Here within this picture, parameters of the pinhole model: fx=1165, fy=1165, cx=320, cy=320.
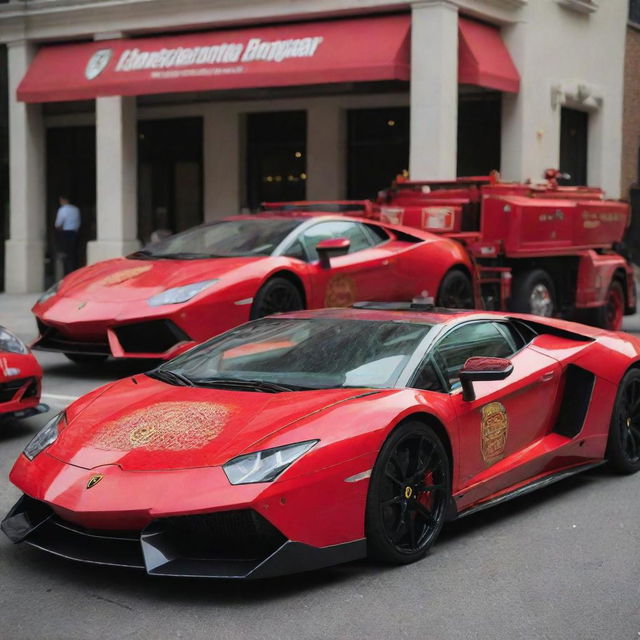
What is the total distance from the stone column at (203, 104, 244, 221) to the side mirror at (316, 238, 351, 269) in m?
13.1

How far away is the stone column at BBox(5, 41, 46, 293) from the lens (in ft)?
71.4

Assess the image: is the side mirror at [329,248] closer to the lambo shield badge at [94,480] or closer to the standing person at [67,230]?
the lambo shield badge at [94,480]

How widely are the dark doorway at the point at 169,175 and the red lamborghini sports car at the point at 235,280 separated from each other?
13.2 metres

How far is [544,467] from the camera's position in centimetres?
617

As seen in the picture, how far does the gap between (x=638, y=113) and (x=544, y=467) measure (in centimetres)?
2065

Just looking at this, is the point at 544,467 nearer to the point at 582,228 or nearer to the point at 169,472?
the point at 169,472

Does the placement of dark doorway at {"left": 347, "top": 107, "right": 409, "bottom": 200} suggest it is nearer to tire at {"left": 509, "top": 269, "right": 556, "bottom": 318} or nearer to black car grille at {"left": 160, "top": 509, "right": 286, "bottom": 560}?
tire at {"left": 509, "top": 269, "right": 556, "bottom": 318}

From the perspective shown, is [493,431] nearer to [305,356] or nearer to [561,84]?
[305,356]

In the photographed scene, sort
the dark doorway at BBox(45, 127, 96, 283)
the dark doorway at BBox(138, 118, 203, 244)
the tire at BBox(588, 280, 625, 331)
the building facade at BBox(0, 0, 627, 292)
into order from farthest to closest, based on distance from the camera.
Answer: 1. the dark doorway at BBox(45, 127, 96, 283)
2. the dark doorway at BBox(138, 118, 203, 244)
3. the building facade at BBox(0, 0, 627, 292)
4. the tire at BBox(588, 280, 625, 331)

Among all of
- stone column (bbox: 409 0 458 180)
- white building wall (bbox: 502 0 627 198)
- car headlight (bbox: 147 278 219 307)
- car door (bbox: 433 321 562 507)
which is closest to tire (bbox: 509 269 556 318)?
car headlight (bbox: 147 278 219 307)

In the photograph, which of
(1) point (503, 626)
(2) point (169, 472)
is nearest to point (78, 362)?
(2) point (169, 472)

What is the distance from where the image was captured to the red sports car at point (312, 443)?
446cm

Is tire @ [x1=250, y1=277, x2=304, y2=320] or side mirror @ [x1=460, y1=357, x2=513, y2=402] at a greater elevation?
side mirror @ [x1=460, y1=357, x2=513, y2=402]

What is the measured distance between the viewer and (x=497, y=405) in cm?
569
